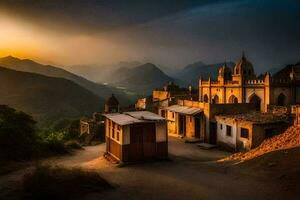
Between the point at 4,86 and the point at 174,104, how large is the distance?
294 feet

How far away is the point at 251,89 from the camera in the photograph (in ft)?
129

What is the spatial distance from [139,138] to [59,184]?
7827 mm

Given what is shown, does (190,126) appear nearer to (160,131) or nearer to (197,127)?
(197,127)

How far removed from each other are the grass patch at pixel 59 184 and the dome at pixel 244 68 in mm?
36982

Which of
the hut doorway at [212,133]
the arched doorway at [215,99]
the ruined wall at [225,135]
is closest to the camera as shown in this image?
the ruined wall at [225,135]

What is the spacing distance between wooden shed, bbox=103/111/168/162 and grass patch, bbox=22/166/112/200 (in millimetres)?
5342

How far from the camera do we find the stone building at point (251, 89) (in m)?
37.0

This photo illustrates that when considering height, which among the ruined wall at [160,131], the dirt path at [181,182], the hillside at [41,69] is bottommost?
the dirt path at [181,182]

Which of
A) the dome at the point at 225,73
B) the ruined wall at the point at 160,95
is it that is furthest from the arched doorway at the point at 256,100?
the ruined wall at the point at 160,95

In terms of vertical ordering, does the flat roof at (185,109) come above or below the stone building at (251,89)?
below

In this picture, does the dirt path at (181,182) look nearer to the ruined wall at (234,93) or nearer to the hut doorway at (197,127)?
the hut doorway at (197,127)

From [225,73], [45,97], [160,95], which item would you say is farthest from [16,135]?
[45,97]

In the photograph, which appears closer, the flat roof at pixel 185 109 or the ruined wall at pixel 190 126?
the flat roof at pixel 185 109

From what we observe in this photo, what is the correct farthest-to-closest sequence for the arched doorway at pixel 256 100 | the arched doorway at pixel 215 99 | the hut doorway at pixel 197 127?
1. the arched doorway at pixel 215 99
2. the arched doorway at pixel 256 100
3. the hut doorway at pixel 197 127
